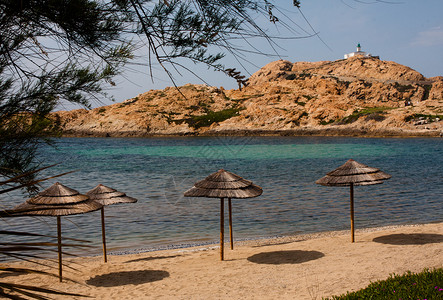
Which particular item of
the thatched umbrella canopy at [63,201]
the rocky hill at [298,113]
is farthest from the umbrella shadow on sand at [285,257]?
the rocky hill at [298,113]

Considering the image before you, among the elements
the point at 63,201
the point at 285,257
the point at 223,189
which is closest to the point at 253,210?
the point at 285,257

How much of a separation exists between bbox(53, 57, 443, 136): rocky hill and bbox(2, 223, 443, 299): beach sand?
6535 centimetres

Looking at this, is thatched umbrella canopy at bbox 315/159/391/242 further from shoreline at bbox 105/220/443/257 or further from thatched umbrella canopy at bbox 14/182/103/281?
thatched umbrella canopy at bbox 14/182/103/281

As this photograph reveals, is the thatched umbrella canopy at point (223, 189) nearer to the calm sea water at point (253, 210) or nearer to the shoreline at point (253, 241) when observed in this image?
the shoreline at point (253, 241)

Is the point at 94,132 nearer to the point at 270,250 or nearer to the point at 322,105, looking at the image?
the point at 322,105

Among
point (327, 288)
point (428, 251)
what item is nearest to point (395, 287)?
point (327, 288)

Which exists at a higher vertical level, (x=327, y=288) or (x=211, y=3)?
(x=211, y=3)

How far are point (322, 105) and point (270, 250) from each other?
8978 centimetres

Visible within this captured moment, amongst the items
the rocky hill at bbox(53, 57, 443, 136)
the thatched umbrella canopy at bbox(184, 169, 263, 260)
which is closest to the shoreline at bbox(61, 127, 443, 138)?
the rocky hill at bbox(53, 57, 443, 136)

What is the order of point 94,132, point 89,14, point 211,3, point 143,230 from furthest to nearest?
point 94,132
point 143,230
point 89,14
point 211,3

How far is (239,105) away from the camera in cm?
11294

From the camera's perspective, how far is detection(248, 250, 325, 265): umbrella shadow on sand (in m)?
11.6

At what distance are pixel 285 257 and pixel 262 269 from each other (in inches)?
51.1

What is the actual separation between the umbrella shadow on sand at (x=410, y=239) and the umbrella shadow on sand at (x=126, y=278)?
6.92 meters
